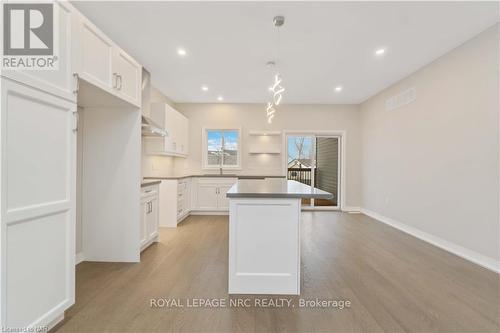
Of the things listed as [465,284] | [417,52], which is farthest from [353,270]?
[417,52]

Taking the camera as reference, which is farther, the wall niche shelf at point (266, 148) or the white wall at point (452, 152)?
the wall niche shelf at point (266, 148)

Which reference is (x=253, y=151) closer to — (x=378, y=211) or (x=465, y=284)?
(x=378, y=211)

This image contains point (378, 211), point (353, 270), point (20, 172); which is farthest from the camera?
point (378, 211)

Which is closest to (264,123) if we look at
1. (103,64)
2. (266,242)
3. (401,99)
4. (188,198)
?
(188,198)

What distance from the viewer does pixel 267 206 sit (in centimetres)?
202

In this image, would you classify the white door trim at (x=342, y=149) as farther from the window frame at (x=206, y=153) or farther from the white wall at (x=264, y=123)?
the window frame at (x=206, y=153)

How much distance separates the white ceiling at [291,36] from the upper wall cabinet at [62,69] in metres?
0.92

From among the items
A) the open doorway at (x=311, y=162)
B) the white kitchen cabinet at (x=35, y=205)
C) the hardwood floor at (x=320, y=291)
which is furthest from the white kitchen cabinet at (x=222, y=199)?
the white kitchen cabinet at (x=35, y=205)

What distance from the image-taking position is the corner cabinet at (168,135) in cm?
450

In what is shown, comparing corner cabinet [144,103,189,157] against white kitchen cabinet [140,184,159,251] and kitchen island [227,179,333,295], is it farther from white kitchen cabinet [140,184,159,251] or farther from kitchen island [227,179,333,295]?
Answer: kitchen island [227,179,333,295]

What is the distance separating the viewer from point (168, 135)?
15.0 feet

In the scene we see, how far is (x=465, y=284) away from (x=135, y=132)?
384cm

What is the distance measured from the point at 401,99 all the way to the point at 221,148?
4150mm

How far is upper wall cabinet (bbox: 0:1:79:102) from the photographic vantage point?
1.48m
